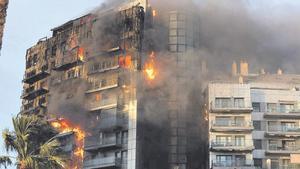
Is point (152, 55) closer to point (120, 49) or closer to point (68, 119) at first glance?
point (120, 49)

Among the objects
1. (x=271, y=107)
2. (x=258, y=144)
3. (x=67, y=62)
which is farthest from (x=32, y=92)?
(x=271, y=107)

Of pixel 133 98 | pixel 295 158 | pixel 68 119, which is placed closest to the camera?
pixel 295 158

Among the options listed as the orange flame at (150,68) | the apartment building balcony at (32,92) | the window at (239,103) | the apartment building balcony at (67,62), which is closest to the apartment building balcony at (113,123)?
the orange flame at (150,68)

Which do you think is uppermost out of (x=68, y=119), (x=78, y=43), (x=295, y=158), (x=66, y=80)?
(x=78, y=43)

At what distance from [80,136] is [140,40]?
17.9m

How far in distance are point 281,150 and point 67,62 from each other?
127ft

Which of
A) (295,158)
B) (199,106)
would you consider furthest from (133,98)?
(295,158)

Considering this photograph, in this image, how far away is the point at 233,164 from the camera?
253 ft

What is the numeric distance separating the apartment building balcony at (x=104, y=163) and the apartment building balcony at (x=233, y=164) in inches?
572

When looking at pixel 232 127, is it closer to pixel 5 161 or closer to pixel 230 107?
pixel 230 107

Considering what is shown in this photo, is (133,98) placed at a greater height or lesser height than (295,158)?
greater

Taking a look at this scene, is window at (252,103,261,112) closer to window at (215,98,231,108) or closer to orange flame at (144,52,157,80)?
window at (215,98,231,108)

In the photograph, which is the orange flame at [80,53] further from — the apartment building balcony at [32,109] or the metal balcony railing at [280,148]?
the metal balcony railing at [280,148]

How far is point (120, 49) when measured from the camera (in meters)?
91.0
